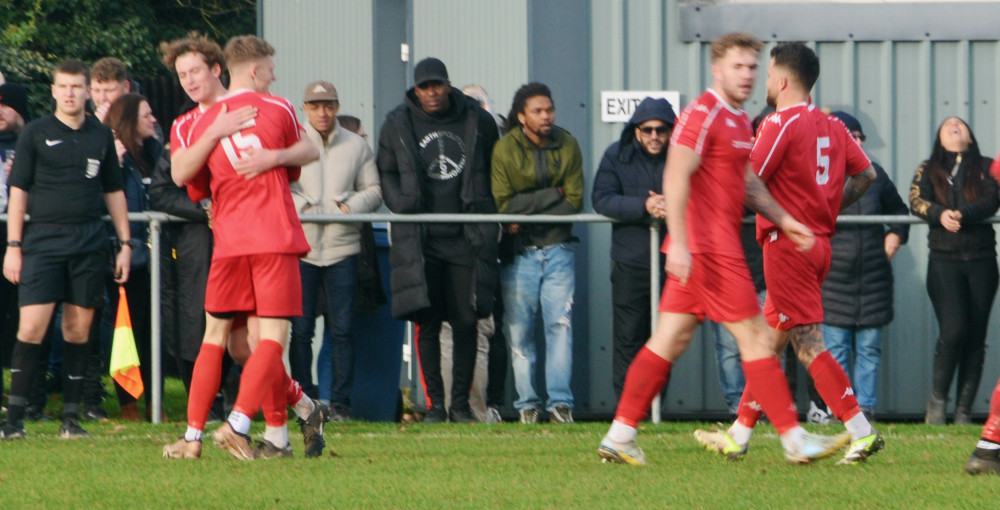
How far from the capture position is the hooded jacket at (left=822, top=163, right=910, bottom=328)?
10.9m

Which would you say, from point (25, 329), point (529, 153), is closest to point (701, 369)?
point (529, 153)

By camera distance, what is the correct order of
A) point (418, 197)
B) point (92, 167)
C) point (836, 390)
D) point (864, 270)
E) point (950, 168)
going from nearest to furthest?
point (836, 390) < point (92, 167) < point (418, 197) < point (950, 168) < point (864, 270)

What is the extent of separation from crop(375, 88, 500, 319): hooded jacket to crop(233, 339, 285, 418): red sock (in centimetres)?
275

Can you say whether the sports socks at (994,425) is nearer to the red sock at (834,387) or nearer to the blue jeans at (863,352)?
the red sock at (834,387)

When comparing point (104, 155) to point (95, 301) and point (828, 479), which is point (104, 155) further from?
point (828, 479)

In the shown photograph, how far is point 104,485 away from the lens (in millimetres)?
7035

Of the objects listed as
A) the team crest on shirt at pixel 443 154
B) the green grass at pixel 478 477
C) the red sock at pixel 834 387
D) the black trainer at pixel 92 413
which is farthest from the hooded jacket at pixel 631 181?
the black trainer at pixel 92 413

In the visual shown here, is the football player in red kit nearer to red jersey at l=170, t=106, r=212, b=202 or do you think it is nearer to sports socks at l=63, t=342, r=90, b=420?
red jersey at l=170, t=106, r=212, b=202

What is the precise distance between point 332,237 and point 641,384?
3515 millimetres

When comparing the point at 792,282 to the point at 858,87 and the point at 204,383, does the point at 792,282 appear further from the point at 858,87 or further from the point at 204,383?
the point at 858,87

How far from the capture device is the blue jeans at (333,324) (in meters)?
10.5

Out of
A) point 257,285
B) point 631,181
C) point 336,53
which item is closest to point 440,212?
point 631,181

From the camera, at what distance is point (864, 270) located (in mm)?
10938

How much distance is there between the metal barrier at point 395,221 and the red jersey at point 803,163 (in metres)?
2.21
